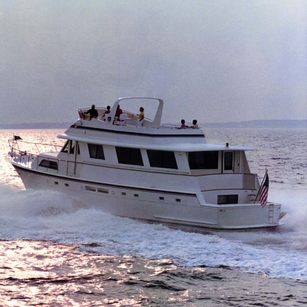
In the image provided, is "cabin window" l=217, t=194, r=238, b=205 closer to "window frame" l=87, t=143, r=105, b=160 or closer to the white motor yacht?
the white motor yacht

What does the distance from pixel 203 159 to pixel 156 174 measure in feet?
5.68

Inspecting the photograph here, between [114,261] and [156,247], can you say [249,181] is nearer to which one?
[156,247]

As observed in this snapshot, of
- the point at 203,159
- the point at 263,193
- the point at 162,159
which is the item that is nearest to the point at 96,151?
the point at 162,159

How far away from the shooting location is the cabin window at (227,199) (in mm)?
18750

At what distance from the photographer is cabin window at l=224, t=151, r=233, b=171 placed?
19484mm

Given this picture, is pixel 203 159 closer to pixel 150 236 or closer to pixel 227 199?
pixel 227 199

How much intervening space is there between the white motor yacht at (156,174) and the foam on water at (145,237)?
1.65 feet

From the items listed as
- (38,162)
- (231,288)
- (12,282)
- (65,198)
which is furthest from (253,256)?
(38,162)

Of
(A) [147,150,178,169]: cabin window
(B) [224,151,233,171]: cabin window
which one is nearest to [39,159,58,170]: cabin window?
(A) [147,150,178,169]: cabin window

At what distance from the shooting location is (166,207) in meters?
18.4

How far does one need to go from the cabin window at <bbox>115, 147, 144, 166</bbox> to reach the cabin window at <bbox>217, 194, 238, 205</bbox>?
119 inches

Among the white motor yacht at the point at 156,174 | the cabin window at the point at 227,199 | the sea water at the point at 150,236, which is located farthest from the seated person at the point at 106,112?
the cabin window at the point at 227,199

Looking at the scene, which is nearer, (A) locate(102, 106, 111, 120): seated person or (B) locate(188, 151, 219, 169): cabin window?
(B) locate(188, 151, 219, 169): cabin window

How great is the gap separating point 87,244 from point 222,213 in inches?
174
